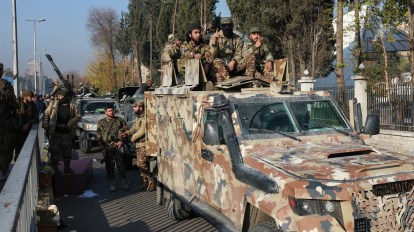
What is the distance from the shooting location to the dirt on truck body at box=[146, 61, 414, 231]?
3.89 metres

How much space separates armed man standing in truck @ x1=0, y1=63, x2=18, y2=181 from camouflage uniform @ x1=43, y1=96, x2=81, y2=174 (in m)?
0.62

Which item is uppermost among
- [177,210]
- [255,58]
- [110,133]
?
[255,58]

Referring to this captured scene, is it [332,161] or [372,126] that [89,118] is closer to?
[372,126]

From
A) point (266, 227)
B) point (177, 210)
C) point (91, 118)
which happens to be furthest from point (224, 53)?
point (91, 118)

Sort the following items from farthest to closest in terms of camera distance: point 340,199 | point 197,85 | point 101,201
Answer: point 101,201, point 197,85, point 340,199

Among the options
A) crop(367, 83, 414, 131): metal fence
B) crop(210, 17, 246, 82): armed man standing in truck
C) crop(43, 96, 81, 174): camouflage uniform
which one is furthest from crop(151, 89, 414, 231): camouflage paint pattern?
crop(367, 83, 414, 131): metal fence

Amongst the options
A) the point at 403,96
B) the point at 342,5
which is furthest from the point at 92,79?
the point at 403,96

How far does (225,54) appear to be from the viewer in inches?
295

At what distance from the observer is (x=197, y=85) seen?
644cm

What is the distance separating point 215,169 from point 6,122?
485cm

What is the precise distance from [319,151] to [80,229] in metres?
3.87

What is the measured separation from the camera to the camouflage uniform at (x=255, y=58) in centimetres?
704

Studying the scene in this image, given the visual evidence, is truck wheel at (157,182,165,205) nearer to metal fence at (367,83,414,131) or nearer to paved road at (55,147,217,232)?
paved road at (55,147,217,232)

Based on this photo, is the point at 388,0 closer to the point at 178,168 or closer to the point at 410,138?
the point at 410,138
